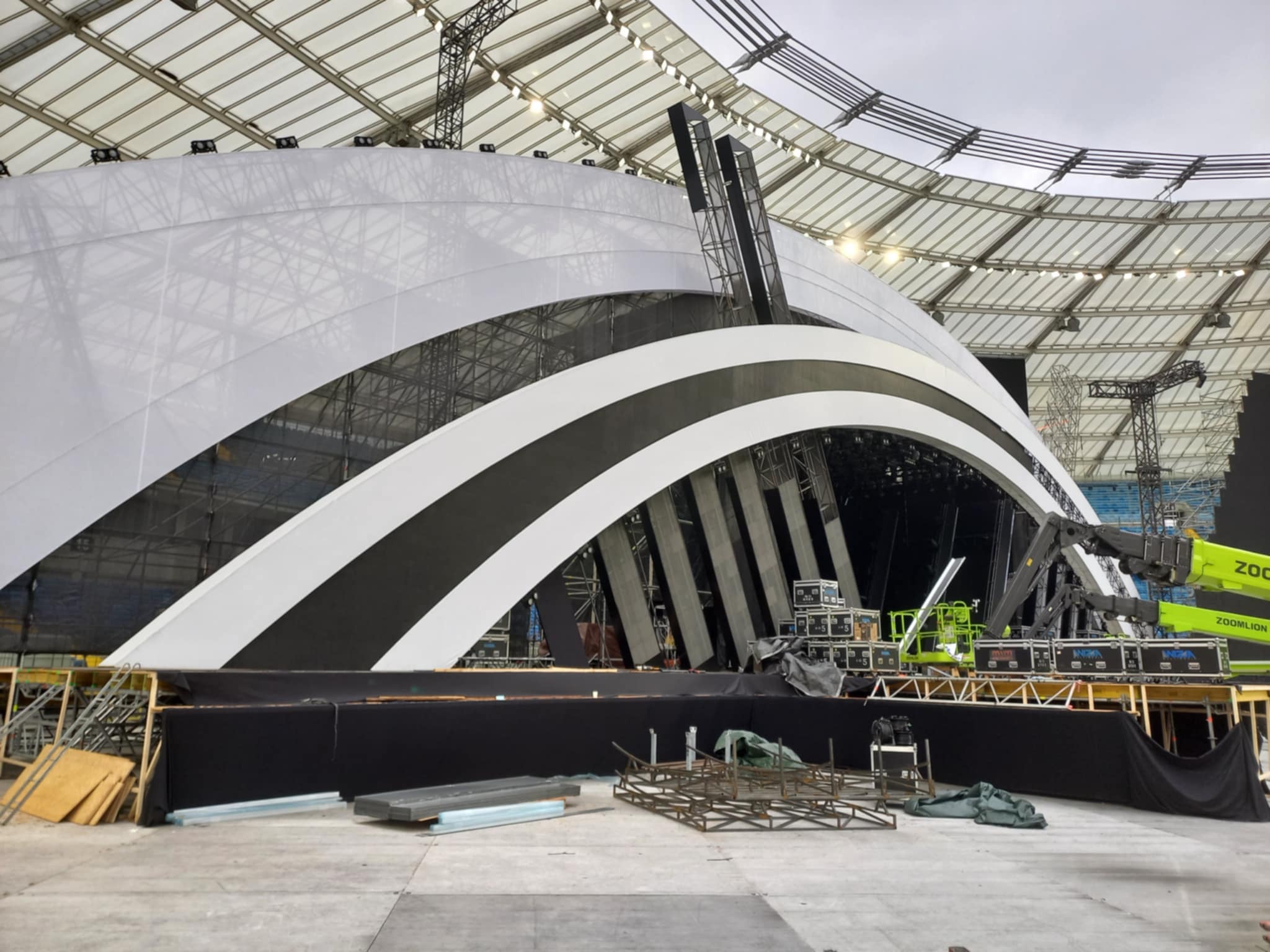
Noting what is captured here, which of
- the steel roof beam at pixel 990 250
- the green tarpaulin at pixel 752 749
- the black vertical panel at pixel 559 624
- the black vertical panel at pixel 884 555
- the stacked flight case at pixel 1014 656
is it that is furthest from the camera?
the steel roof beam at pixel 990 250

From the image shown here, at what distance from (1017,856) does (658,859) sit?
3.78 metres

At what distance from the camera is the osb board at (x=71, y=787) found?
1002 cm

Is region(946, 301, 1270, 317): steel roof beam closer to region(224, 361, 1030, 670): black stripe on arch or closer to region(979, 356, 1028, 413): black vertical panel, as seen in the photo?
region(979, 356, 1028, 413): black vertical panel

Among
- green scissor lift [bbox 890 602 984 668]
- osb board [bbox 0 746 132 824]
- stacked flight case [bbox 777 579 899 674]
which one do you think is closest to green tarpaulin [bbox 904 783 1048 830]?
stacked flight case [bbox 777 579 899 674]

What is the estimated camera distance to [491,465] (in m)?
17.0

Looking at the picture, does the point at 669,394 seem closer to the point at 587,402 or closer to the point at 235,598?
the point at 587,402

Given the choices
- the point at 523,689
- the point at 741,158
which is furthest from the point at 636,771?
the point at 741,158

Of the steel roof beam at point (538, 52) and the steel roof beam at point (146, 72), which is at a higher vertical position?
the steel roof beam at point (538, 52)

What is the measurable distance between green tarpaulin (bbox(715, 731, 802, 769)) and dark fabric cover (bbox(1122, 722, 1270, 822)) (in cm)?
509

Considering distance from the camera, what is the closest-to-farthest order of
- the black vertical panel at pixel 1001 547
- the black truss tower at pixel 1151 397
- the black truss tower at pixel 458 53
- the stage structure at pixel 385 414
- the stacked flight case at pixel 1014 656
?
the stage structure at pixel 385 414 → the stacked flight case at pixel 1014 656 → the black truss tower at pixel 458 53 → the black vertical panel at pixel 1001 547 → the black truss tower at pixel 1151 397

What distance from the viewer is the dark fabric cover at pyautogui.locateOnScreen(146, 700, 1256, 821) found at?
10562 millimetres

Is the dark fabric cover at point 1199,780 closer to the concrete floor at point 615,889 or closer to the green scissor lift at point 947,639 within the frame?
the concrete floor at point 615,889

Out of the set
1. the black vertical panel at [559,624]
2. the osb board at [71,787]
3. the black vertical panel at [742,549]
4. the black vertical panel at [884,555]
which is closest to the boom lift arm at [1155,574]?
the black vertical panel at [742,549]

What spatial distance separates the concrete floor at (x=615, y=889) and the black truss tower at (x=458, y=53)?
65.7 feet
